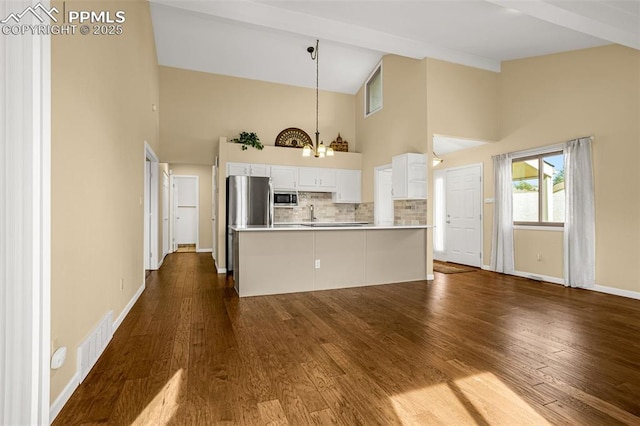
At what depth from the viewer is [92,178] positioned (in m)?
2.32

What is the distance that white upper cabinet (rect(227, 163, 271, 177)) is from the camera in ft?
20.3

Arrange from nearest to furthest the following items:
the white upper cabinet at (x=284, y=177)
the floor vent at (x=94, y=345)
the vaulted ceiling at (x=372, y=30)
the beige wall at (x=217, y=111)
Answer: the floor vent at (x=94, y=345) → the vaulted ceiling at (x=372, y=30) → the beige wall at (x=217, y=111) → the white upper cabinet at (x=284, y=177)

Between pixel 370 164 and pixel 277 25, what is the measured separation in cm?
348

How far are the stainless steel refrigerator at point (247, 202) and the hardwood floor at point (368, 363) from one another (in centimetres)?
211

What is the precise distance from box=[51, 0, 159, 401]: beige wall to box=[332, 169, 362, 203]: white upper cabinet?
4177mm

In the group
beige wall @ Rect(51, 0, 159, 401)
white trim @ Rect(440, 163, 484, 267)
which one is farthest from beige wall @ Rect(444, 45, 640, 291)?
beige wall @ Rect(51, 0, 159, 401)

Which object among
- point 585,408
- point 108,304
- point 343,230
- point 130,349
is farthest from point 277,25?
point 585,408

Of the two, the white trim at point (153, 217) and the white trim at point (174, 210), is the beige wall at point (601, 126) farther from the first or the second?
the white trim at point (174, 210)

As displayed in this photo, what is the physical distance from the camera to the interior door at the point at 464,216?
6254mm

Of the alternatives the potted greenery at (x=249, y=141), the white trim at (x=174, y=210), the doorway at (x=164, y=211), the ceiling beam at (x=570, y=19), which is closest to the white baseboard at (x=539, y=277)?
the ceiling beam at (x=570, y=19)

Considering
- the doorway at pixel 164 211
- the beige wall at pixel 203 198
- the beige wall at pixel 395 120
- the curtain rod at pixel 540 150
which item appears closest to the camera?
the curtain rod at pixel 540 150

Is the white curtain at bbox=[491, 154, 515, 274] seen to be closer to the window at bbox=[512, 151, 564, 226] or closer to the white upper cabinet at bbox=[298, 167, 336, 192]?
the window at bbox=[512, 151, 564, 226]

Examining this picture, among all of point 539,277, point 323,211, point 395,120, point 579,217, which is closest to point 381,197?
point 323,211

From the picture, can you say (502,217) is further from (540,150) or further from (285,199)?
(285,199)
